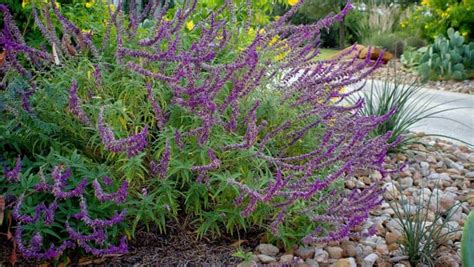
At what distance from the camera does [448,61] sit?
1114 cm

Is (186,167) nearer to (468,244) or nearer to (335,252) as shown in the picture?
(335,252)

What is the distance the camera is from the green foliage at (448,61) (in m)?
11.1

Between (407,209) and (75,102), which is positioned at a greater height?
(75,102)

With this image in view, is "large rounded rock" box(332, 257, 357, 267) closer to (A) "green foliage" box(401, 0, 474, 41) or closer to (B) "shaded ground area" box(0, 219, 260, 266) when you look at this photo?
(B) "shaded ground area" box(0, 219, 260, 266)

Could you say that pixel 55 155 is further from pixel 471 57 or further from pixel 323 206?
pixel 471 57

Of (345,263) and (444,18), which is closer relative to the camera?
(345,263)

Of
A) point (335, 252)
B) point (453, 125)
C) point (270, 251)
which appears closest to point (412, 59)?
point (453, 125)

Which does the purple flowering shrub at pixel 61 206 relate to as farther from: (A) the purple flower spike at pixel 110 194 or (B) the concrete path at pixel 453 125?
(B) the concrete path at pixel 453 125

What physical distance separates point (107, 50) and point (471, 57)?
9779 mm

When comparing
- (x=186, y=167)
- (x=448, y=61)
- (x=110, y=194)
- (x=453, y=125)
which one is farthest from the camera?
(x=448, y=61)

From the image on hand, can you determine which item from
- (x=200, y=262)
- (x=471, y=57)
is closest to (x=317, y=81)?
(x=200, y=262)

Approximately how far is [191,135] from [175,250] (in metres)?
0.61

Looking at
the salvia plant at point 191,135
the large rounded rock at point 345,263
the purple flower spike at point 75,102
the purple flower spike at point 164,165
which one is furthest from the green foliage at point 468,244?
the purple flower spike at point 75,102

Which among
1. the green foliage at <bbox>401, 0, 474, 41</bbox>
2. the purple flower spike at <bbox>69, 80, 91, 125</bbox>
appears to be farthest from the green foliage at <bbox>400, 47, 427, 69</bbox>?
the purple flower spike at <bbox>69, 80, 91, 125</bbox>
